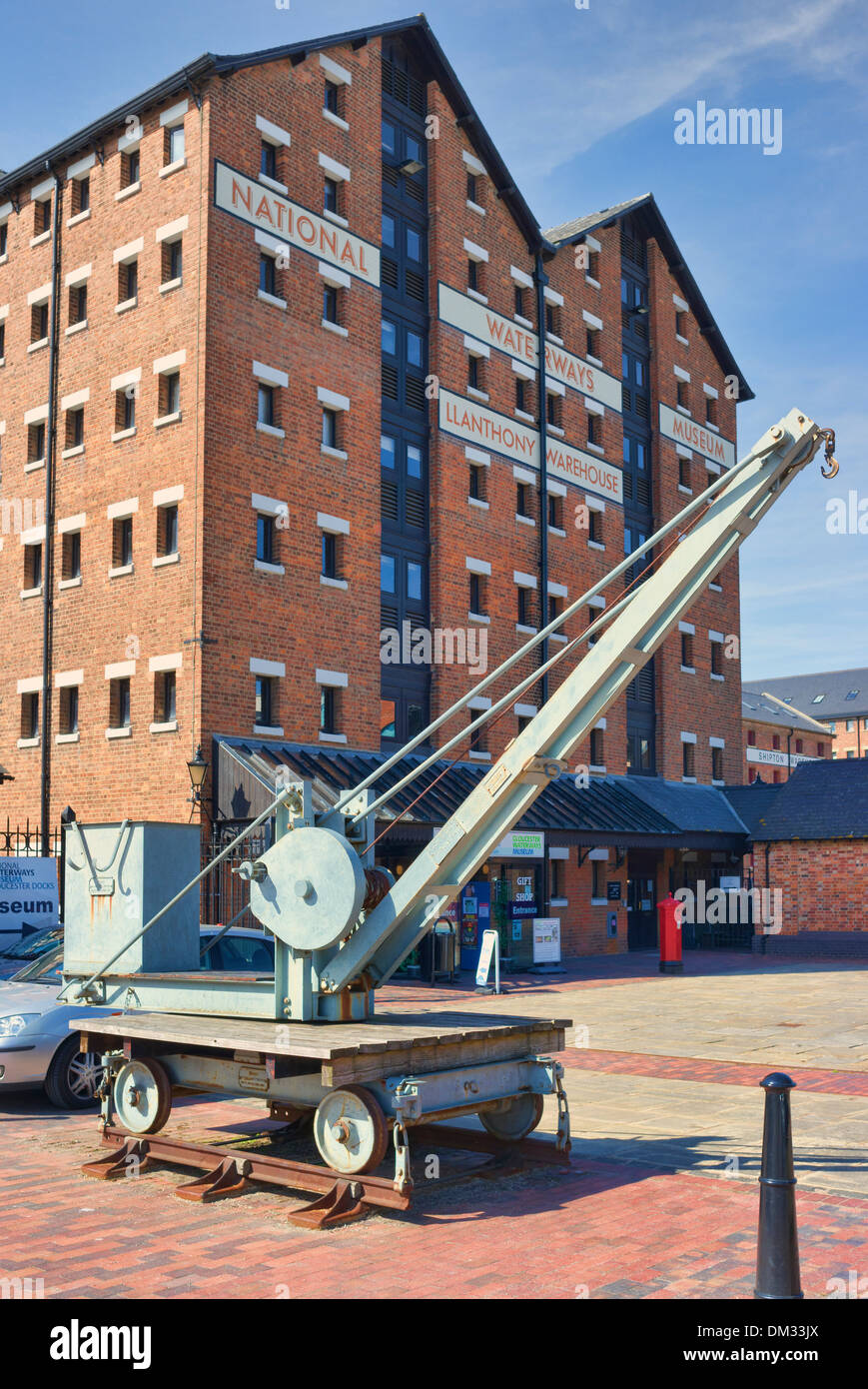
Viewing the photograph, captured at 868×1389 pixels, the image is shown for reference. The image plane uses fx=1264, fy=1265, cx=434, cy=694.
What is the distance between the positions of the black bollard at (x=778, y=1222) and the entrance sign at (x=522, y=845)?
20.1 meters

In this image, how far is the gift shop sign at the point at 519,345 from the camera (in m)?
30.4

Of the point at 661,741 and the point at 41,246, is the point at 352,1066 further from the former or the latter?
the point at 661,741

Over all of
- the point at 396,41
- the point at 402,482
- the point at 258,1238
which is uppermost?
the point at 396,41

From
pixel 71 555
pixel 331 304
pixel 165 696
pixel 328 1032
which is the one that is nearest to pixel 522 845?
pixel 165 696

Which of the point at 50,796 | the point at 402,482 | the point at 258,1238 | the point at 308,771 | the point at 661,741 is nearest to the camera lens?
the point at 258,1238

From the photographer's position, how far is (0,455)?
29.2 metres

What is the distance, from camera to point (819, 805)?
35.8m

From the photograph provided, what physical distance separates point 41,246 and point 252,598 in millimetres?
11071

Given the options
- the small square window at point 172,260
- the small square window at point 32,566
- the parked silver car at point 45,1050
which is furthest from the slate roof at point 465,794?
the small square window at point 172,260

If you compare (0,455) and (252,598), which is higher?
(0,455)

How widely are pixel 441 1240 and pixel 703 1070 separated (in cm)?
694

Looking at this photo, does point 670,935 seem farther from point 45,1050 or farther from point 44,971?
point 45,1050

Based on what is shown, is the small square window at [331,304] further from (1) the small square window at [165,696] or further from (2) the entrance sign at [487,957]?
(2) the entrance sign at [487,957]
